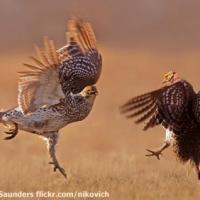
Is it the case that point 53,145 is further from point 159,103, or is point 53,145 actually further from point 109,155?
point 109,155

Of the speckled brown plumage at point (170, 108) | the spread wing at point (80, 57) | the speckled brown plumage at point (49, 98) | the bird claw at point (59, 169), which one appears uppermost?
the spread wing at point (80, 57)

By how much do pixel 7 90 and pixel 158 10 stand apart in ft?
54.5

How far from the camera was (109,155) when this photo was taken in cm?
1700

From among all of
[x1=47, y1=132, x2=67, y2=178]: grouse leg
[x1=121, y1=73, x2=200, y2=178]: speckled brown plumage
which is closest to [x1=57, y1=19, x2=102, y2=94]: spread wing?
[x1=47, y1=132, x2=67, y2=178]: grouse leg

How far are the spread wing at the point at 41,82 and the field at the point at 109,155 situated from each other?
1.04 m

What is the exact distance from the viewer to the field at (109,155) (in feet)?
42.0

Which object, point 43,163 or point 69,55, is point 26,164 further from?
point 69,55

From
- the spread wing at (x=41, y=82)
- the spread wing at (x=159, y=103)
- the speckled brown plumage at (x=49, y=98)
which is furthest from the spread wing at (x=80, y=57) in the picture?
the spread wing at (x=159, y=103)

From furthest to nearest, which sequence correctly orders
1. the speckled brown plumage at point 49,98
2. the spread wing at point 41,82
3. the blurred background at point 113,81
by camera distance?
the blurred background at point 113,81 < the speckled brown plumage at point 49,98 < the spread wing at point 41,82

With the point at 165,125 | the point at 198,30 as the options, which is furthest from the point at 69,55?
the point at 198,30

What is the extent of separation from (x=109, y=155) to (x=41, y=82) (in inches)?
158

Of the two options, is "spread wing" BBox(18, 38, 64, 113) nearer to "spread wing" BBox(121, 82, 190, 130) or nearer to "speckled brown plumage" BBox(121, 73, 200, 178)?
"speckled brown plumage" BBox(121, 73, 200, 178)

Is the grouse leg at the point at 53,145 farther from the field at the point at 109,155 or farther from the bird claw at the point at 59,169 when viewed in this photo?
the field at the point at 109,155

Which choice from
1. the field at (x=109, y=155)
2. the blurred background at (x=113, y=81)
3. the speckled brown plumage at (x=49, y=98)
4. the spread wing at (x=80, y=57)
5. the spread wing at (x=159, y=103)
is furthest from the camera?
the spread wing at (x=80, y=57)
